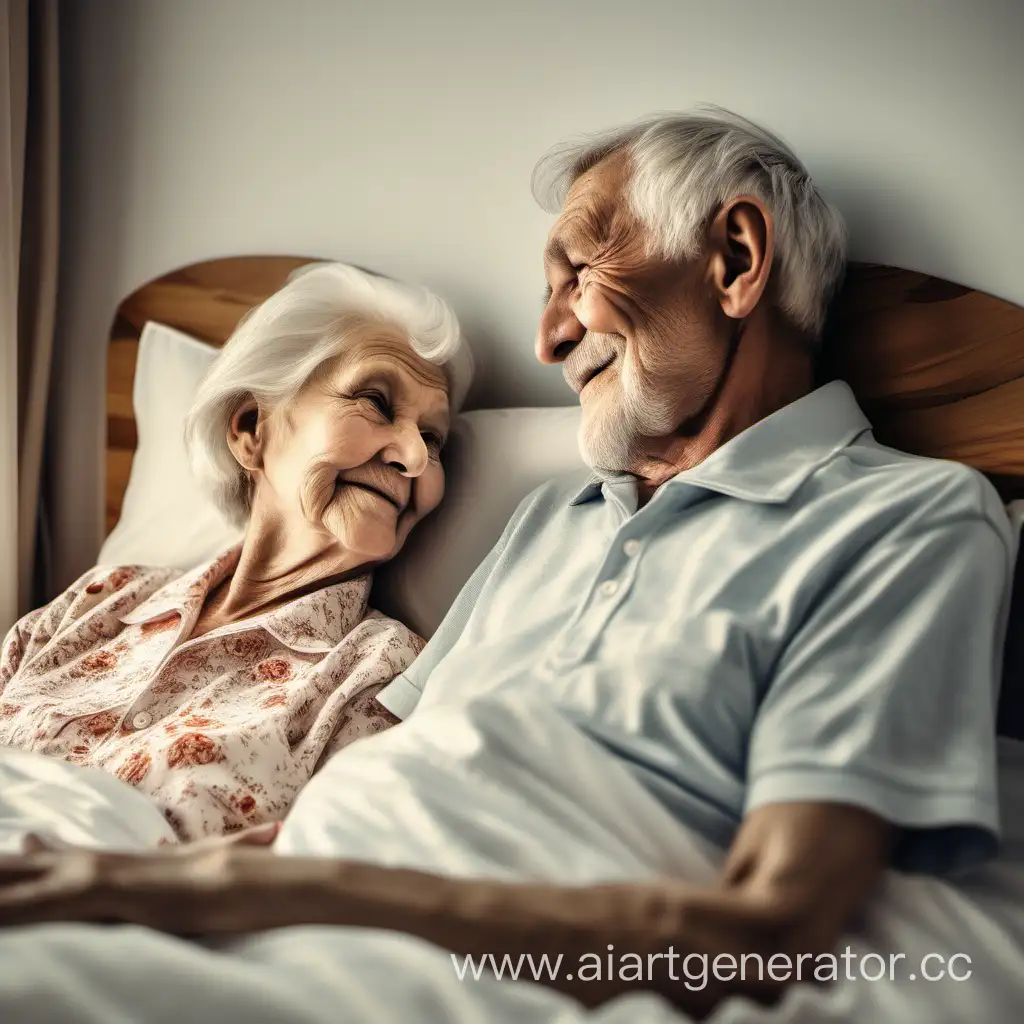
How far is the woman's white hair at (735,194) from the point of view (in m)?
1.18

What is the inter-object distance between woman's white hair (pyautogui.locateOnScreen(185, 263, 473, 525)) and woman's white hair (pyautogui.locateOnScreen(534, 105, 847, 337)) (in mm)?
418

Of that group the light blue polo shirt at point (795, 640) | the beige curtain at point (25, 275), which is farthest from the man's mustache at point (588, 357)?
the beige curtain at point (25, 275)

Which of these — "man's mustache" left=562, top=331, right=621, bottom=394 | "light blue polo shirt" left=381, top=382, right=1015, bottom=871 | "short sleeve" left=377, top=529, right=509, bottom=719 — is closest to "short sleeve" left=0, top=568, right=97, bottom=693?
"short sleeve" left=377, top=529, right=509, bottom=719

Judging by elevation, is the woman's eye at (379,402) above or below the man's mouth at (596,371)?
below

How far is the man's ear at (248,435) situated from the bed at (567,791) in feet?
0.72

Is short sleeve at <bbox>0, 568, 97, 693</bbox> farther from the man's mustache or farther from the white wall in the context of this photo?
the man's mustache

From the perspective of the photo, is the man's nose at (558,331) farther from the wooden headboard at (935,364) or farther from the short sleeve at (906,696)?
the short sleeve at (906,696)

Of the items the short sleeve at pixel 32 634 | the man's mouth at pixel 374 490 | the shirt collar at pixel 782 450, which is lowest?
the short sleeve at pixel 32 634

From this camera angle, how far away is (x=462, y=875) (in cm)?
79

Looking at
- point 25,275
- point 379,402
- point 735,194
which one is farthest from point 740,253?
point 25,275

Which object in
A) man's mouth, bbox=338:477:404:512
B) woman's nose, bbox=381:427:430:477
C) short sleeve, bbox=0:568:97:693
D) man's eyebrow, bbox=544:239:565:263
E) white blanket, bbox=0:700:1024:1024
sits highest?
man's eyebrow, bbox=544:239:565:263

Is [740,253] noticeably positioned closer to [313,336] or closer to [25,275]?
[313,336]

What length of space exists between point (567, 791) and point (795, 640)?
241 millimetres

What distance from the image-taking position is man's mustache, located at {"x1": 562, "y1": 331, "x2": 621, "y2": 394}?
1.23 m
